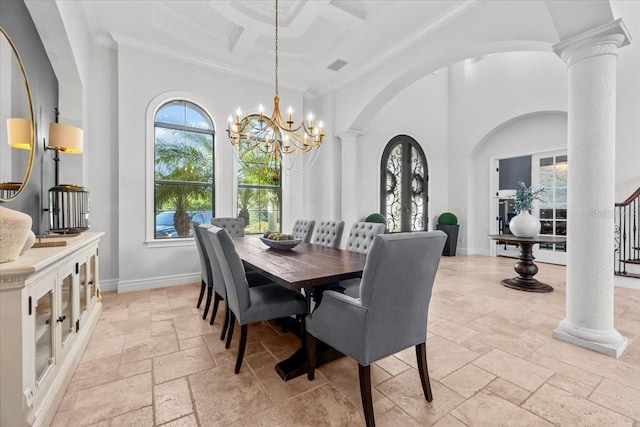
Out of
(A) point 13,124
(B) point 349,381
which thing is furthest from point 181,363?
(A) point 13,124

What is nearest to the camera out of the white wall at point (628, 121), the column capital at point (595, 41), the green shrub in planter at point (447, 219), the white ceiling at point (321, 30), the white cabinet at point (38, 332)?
the white cabinet at point (38, 332)

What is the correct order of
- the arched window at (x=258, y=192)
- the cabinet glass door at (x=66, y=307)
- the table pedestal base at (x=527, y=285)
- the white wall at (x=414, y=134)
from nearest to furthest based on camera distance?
the cabinet glass door at (x=66, y=307) < the table pedestal base at (x=527, y=285) < the arched window at (x=258, y=192) < the white wall at (x=414, y=134)

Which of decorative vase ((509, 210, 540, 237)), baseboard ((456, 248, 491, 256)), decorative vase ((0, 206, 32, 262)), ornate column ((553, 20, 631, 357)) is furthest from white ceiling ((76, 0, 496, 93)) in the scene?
baseboard ((456, 248, 491, 256))

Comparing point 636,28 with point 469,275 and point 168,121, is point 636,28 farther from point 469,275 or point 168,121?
point 168,121

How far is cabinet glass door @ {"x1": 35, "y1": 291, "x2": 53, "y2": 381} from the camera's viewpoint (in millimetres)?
1468

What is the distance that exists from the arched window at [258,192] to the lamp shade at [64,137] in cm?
234

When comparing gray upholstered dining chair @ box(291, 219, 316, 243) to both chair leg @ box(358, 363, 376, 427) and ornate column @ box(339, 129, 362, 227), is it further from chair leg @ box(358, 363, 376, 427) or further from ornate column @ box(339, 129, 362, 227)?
chair leg @ box(358, 363, 376, 427)

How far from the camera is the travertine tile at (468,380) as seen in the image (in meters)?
1.83

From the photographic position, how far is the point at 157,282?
4191 mm

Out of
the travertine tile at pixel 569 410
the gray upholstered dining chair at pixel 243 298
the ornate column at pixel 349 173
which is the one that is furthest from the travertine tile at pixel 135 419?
the ornate column at pixel 349 173

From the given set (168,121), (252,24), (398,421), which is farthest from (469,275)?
(168,121)

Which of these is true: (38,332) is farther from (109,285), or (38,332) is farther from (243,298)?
(109,285)

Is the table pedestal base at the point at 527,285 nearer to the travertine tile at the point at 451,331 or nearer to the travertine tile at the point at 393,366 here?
the travertine tile at the point at 451,331

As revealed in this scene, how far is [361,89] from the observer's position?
16.3 ft
